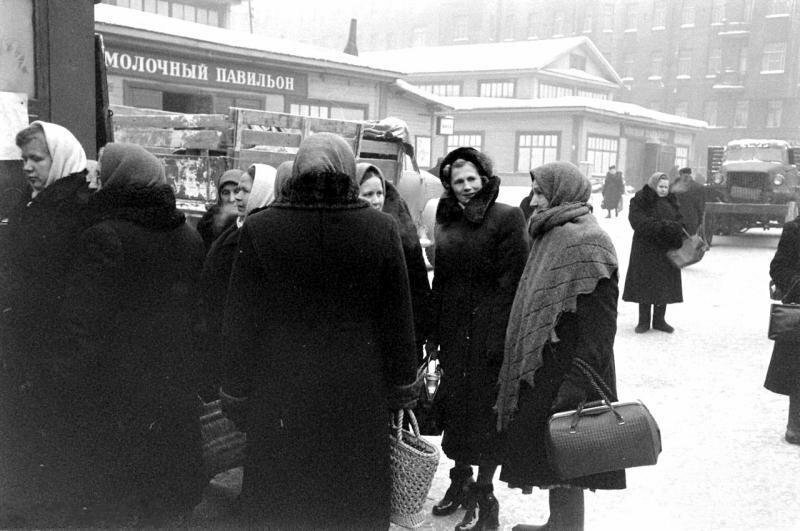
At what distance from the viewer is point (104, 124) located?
17.2 ft

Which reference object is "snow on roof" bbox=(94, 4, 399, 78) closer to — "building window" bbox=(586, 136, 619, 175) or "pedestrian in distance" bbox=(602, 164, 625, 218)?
"pedestrian in distance" bbox=(602, 164, 625, 218)

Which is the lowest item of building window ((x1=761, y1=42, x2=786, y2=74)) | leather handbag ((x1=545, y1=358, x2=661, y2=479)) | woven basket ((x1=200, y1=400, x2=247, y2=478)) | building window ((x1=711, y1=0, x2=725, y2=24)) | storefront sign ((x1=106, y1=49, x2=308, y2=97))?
woven basket ((x1=200, y1=400, x2=247, y2=478))

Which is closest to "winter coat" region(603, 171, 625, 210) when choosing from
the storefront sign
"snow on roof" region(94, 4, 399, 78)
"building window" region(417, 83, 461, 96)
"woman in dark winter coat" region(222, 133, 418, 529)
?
"snow on roof" region(94, 4, 399, 78)

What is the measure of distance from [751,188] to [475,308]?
17.1 m

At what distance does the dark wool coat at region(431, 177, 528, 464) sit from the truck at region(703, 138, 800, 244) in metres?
15.0

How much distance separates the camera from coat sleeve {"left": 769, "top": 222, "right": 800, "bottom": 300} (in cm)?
530

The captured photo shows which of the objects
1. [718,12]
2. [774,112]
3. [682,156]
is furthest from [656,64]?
[682,156]

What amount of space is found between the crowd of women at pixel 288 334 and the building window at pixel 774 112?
165 feet

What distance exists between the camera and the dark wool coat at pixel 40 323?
3.18m

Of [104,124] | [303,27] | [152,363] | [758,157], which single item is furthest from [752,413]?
[303,27]

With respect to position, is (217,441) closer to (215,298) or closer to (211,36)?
(215,298)

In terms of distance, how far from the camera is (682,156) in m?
40.8

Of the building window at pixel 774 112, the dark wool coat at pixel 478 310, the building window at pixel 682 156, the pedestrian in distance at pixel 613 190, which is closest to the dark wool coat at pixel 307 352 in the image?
the dark wool coat at pixel 478 310

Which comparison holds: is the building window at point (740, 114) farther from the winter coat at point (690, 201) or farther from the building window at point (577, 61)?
the winter coat at point (690, 201)
